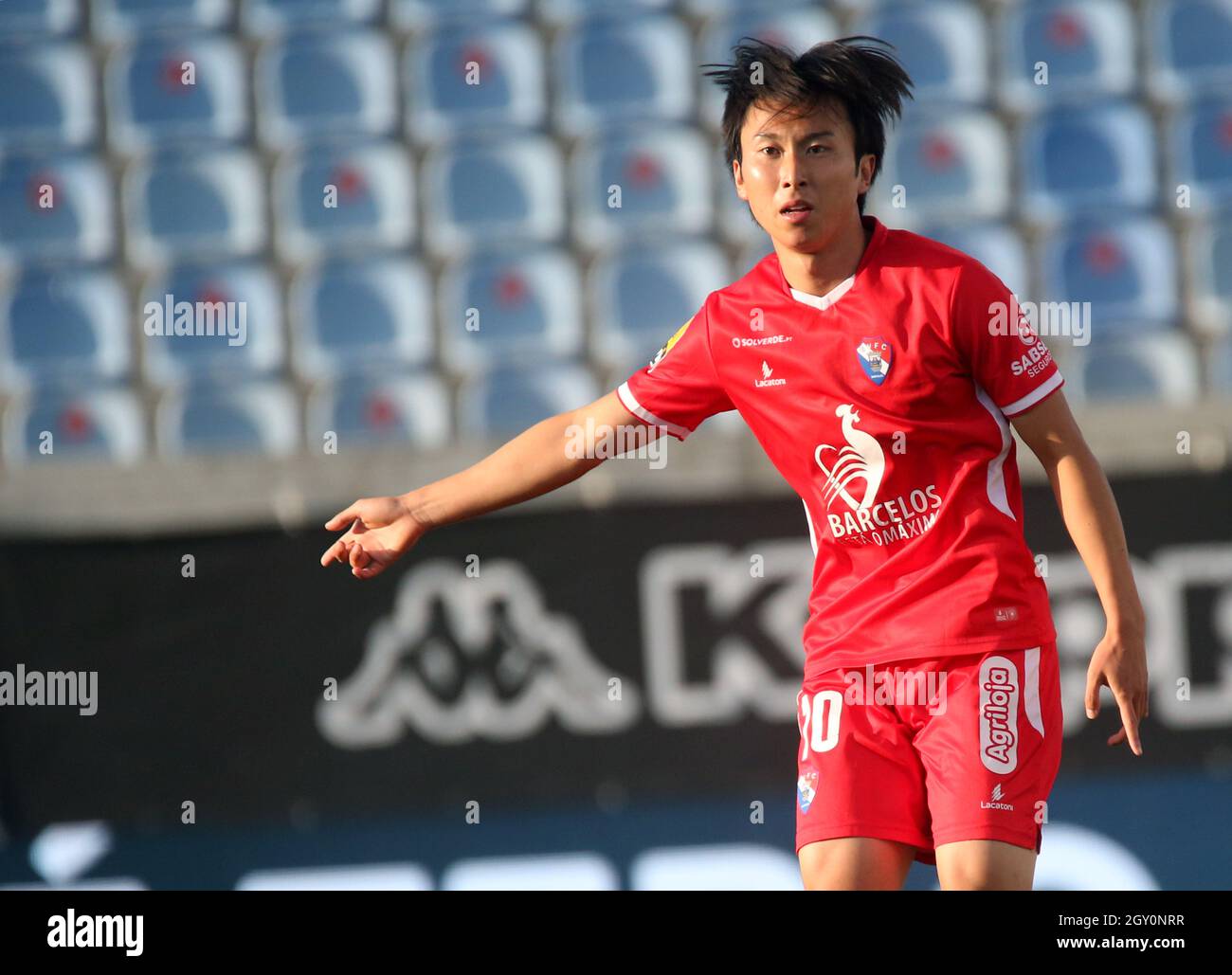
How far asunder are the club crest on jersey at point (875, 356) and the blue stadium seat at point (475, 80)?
391cm

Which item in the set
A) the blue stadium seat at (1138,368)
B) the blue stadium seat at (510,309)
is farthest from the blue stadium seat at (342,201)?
the blue stadium seat at (1138,368)

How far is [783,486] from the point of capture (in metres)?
4.27

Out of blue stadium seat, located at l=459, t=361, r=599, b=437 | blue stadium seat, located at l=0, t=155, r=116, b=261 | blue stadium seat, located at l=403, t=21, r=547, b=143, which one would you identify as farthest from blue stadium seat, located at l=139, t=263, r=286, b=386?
blue stadium seat, located at l=403, t=21, r=547, b=143

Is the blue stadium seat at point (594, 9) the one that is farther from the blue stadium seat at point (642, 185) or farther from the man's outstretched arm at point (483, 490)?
the man's outstretched arm at point (483, 490)

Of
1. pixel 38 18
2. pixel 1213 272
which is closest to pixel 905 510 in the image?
pixel 1213 272

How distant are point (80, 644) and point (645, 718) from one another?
5.44 feet

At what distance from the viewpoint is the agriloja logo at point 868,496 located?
2.35m

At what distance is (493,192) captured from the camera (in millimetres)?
5844

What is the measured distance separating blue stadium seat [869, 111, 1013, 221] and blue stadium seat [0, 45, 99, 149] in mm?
3241

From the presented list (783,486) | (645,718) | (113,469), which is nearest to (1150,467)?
(783,486)

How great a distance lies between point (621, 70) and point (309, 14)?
1.33 meters

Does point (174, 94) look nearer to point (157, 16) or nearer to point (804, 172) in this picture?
point (157, 16)

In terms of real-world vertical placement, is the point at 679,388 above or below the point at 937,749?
above
